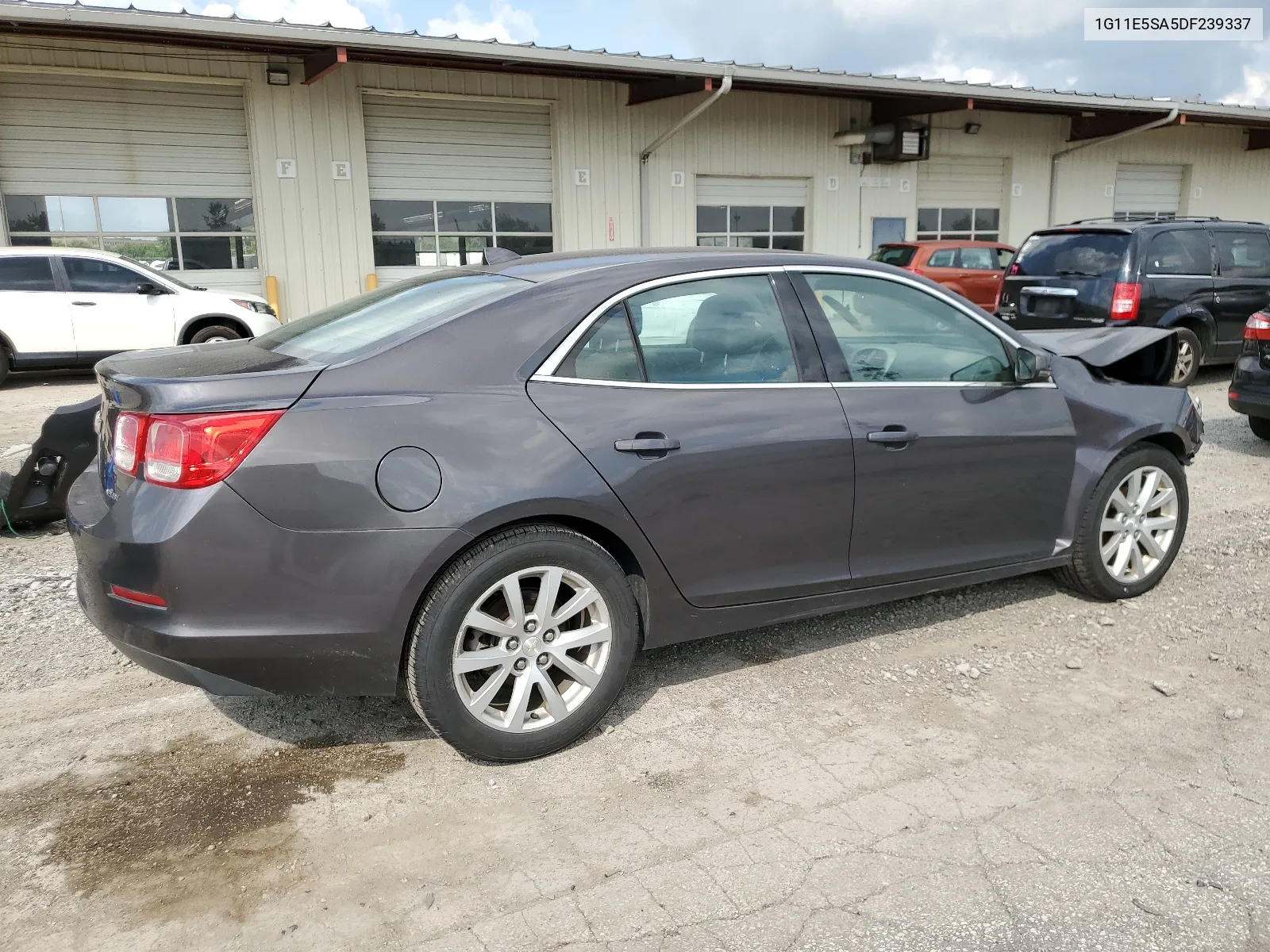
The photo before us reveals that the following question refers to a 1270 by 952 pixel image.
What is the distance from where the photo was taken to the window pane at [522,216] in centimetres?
1616

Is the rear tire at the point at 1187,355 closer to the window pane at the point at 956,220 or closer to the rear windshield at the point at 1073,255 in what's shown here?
the rear windshield at the point at 1073,255

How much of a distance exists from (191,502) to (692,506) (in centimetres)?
154

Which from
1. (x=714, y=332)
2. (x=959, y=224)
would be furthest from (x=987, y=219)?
(x=714, y=332)

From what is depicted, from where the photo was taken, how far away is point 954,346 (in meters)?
4.07

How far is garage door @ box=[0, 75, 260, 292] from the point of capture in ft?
42.8

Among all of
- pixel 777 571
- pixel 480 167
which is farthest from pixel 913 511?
pixel 480 167

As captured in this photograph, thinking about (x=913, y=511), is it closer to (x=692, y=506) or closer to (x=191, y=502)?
(x=692, y=506)

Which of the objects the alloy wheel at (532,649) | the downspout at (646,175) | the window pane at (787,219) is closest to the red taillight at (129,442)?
the alloy wheel at (532,649)

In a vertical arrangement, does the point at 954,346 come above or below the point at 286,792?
above

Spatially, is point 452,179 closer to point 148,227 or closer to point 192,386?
point 148,227

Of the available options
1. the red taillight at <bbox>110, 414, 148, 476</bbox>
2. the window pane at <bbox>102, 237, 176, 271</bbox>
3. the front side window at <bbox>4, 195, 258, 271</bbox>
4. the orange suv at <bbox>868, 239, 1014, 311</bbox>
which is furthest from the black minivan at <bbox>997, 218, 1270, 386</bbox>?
the window pane at <bbox>102, 237, 176, 271</bbox>

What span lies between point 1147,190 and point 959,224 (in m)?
5.61

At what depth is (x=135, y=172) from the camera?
44.8 feet

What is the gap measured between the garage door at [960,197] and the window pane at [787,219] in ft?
9.72
